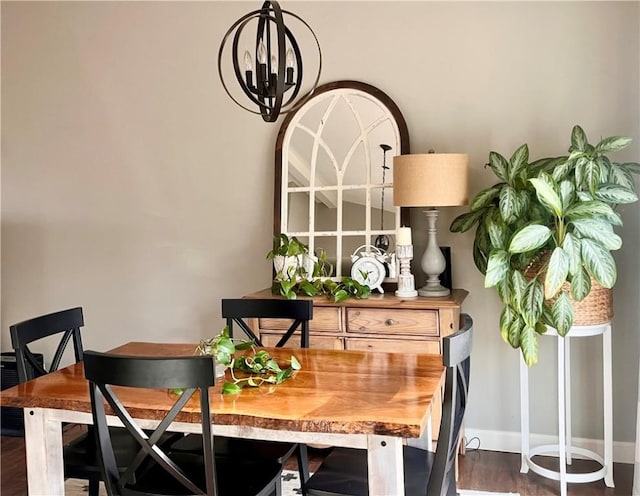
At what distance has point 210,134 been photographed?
3.77 metres

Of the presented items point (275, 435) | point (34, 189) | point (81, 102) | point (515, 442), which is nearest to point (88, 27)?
point (81, 102)

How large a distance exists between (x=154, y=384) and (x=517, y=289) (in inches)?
64.9

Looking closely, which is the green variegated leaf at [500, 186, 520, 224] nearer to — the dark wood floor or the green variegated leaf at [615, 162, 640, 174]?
the green variegated leaf at [615, 162, 640, 174]

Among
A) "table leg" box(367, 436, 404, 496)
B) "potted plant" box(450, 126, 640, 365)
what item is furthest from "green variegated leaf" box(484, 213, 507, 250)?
"table leg" box(367, 436, 404, 496)

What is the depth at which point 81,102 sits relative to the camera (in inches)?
158

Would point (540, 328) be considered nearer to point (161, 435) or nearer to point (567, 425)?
point (567, 425)

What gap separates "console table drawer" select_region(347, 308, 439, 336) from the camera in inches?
116

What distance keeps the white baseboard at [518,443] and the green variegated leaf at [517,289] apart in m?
1.01

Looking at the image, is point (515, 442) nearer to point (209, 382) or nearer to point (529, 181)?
point (529, 181)

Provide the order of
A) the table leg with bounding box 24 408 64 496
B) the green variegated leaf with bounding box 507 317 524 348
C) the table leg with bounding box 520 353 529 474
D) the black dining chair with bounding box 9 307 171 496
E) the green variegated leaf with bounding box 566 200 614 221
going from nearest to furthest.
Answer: the table leg with bounding box 24 408 64 496, the black dining chair with bounding box 9 307 171 496, the green variegated leaf with bounding box 566 200 614 221, the green variegated leaf with bounding box 507 317 524 348, the table leg with bounding box 520 353 529 474

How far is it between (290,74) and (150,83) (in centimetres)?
198

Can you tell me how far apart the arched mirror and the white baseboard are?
988 millimetres

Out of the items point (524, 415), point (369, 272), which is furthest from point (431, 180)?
Answer: point (524, 415)

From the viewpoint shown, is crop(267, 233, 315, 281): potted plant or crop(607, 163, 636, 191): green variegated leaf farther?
crop(267, 233, 315, 281): potted plant
